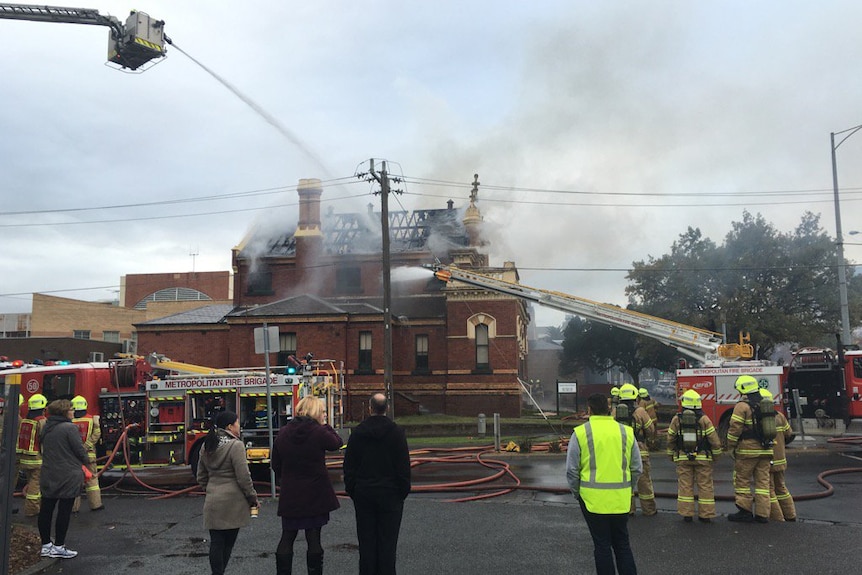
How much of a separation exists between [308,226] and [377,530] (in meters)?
33.2

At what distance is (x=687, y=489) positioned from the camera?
912 centimetres

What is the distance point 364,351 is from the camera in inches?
1298

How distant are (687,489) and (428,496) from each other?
14.2 ft

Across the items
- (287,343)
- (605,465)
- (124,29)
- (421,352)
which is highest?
(124,29)

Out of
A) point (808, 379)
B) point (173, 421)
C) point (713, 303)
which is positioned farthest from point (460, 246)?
point (173, 421)

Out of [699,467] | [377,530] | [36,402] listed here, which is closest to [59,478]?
[36,402]

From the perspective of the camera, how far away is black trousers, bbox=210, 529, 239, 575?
609 cm

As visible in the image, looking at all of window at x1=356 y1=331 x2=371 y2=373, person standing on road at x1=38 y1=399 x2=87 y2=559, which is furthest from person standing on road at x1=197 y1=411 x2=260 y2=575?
window at x1=356 y1=331 x2=371 y2=373

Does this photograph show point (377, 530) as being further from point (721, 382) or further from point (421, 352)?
point (421, 352)

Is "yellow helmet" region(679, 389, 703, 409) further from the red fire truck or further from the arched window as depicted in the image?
the arched window

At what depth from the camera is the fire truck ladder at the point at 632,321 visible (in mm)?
19000

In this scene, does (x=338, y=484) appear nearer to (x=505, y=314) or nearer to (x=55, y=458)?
(x=55, y=458)

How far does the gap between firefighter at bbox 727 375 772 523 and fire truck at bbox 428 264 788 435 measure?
27.1 feet

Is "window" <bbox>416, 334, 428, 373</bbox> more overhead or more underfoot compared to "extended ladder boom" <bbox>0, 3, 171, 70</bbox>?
more underfoot
